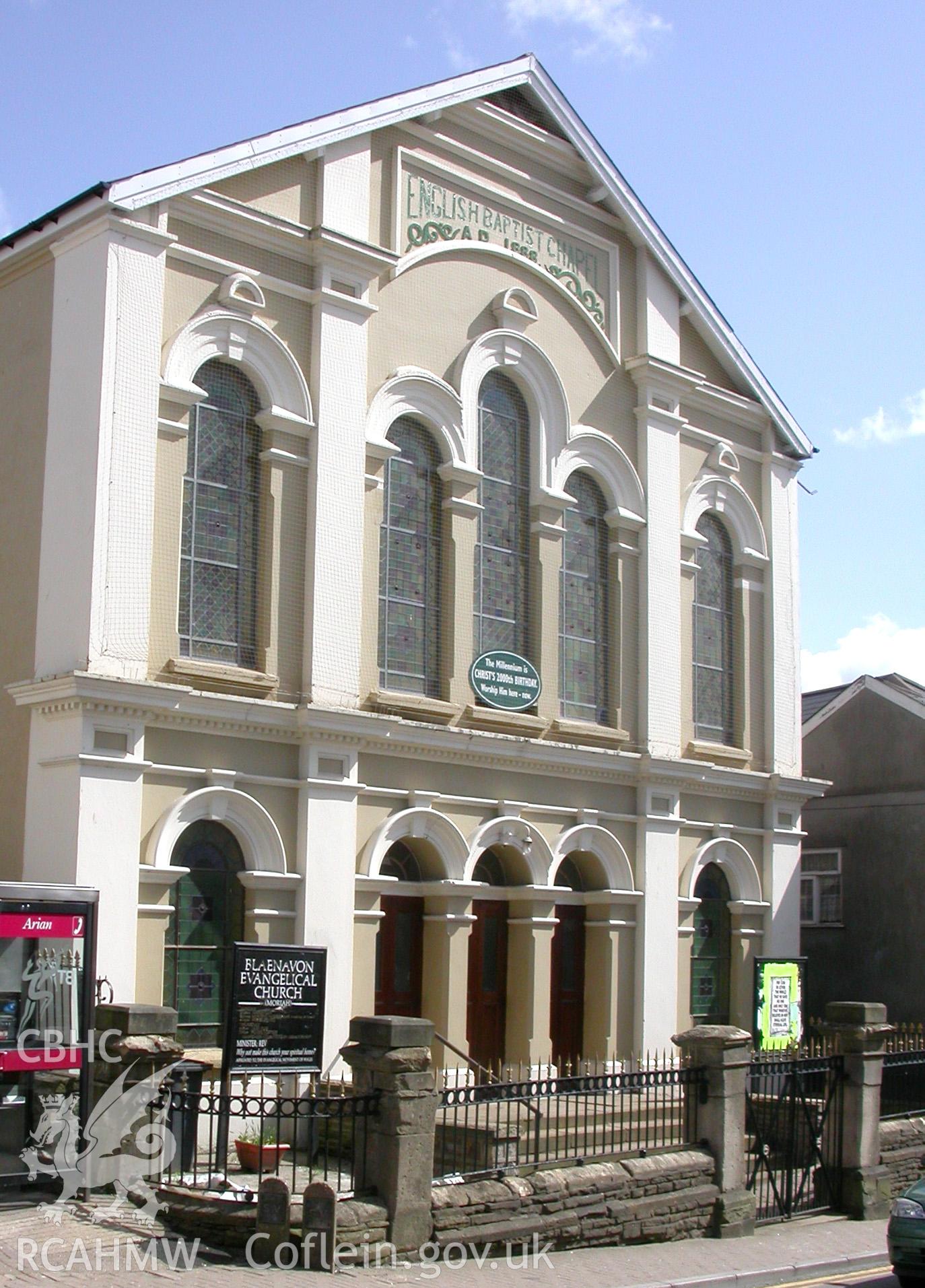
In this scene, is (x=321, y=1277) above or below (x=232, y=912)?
below

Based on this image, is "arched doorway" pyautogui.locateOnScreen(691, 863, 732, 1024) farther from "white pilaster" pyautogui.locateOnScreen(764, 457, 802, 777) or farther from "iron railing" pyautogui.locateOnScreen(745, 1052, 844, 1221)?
"iron railing" pyautogui.locateOnScreen(745, 1052, 844, 1221)

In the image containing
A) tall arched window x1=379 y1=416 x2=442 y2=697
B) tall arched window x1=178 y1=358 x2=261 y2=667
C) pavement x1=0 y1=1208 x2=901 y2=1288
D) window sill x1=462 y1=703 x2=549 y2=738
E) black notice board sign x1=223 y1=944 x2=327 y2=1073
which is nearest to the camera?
pavement x1=0 y1=1208 x2=901 y2=1288

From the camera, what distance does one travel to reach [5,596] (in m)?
17.0

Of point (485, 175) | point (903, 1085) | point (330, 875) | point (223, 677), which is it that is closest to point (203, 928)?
point (330, 875)

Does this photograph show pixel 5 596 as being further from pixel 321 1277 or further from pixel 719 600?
pixel 719 600

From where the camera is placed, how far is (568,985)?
2122 cm

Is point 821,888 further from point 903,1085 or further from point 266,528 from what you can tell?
point 266,528

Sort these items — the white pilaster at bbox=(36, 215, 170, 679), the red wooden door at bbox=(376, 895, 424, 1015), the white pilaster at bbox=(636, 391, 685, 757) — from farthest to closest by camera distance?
the white pilaster at bbox=(636, 391, 685, 757) < the red wooden door at bbox=(376, 895, 424, 1015) < the white pilaster at bbox=(36, 215, 170, 679)

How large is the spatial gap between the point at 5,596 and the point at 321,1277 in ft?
28.8

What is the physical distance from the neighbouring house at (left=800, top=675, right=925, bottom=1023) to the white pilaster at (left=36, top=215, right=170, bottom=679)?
49.8ft

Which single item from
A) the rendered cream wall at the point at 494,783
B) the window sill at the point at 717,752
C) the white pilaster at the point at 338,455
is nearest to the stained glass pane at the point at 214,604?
the white pilaster at the point at 338,455

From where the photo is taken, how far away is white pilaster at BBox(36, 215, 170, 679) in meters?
15.9

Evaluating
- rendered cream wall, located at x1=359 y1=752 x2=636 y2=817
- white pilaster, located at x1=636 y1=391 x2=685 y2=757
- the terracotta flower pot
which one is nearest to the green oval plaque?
rendered cream wall, located at x1=359 y1=752 x2=636 y2=817

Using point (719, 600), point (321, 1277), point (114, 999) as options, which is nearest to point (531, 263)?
point (719, 600)
